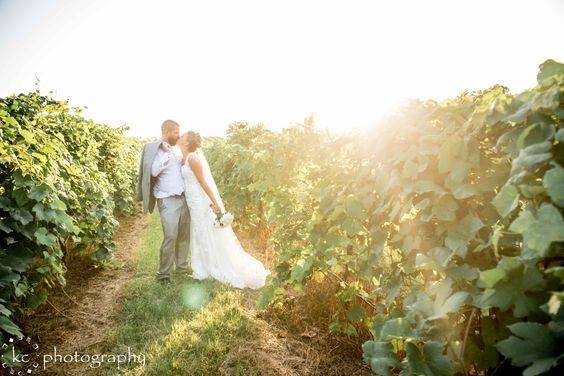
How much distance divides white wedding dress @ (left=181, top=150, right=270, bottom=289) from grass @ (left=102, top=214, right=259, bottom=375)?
44cm

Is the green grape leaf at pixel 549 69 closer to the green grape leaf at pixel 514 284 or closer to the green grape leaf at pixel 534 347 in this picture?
the green grape leaf at pixel 514 284

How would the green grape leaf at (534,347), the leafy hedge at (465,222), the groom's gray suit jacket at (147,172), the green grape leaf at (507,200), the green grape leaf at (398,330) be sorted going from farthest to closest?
1. the groom's gray suit jacket at (147,172)
2. the green grape leaf at (398,330)
3. the green grape leaf at (507,200)
4. the leafy hedge at (465,222)
5. the green grape leaf at (534,347)

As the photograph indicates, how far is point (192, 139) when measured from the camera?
574cm

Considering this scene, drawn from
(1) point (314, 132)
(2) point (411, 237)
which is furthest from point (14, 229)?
(2) point (411, 237)

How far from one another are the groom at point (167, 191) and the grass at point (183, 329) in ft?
1.71

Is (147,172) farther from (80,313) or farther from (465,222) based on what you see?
(465,222)

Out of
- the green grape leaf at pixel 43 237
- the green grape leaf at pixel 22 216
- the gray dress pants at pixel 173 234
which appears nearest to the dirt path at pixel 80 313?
the gray dress pants at pixel 173 234

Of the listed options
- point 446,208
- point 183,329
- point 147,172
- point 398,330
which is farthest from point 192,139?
point 398,330

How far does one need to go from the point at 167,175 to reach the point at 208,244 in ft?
4.46

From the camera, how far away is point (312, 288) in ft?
13.8

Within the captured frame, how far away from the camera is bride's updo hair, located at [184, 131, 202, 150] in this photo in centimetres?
574

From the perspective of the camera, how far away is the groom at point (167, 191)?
5.58 metres

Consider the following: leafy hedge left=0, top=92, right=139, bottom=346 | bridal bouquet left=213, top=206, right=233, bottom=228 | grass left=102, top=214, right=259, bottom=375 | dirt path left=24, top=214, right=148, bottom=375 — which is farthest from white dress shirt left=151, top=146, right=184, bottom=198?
dirt path left=24, top=214, right=148, bottom=375

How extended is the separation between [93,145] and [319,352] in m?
6.85
